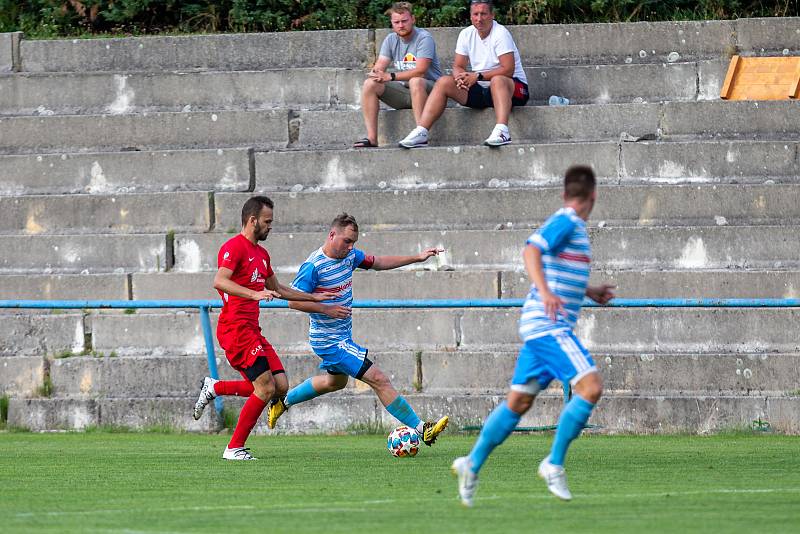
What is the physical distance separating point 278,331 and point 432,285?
1.67 meters

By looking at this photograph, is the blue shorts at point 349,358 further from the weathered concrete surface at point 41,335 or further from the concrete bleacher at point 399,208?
the weathered concrete surface at point 41,335

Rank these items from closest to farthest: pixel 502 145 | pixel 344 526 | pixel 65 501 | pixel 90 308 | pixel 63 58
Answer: pixel 344 526, pixel 65 501, pixel 90 308, pixel 502 145, pixel 63 58

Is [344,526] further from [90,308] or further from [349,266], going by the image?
[90,308]

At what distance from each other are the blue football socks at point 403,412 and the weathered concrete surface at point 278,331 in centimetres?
282

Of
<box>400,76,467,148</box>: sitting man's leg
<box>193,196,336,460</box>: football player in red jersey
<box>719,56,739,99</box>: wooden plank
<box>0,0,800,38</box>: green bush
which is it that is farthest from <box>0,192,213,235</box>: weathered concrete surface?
<box>719,56,739,99</box>: wooden plank

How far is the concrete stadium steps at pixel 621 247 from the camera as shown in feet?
45.8

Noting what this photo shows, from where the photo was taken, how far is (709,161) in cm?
1496

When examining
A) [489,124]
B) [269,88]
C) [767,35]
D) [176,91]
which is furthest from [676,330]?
[176,91]

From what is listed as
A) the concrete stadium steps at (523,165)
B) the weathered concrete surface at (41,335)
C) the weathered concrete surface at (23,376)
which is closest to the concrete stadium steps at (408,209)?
the concrete stadium steps at (523,165)

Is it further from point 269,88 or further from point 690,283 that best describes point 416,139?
point 690,283

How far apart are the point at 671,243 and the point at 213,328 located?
189 inches

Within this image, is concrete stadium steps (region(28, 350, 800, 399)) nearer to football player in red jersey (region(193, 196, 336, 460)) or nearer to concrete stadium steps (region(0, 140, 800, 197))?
concrete stadium steps (region(0, 140, 800, 197))

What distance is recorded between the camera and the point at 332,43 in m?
17.7

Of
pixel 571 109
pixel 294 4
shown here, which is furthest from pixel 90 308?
pixel 294 4
